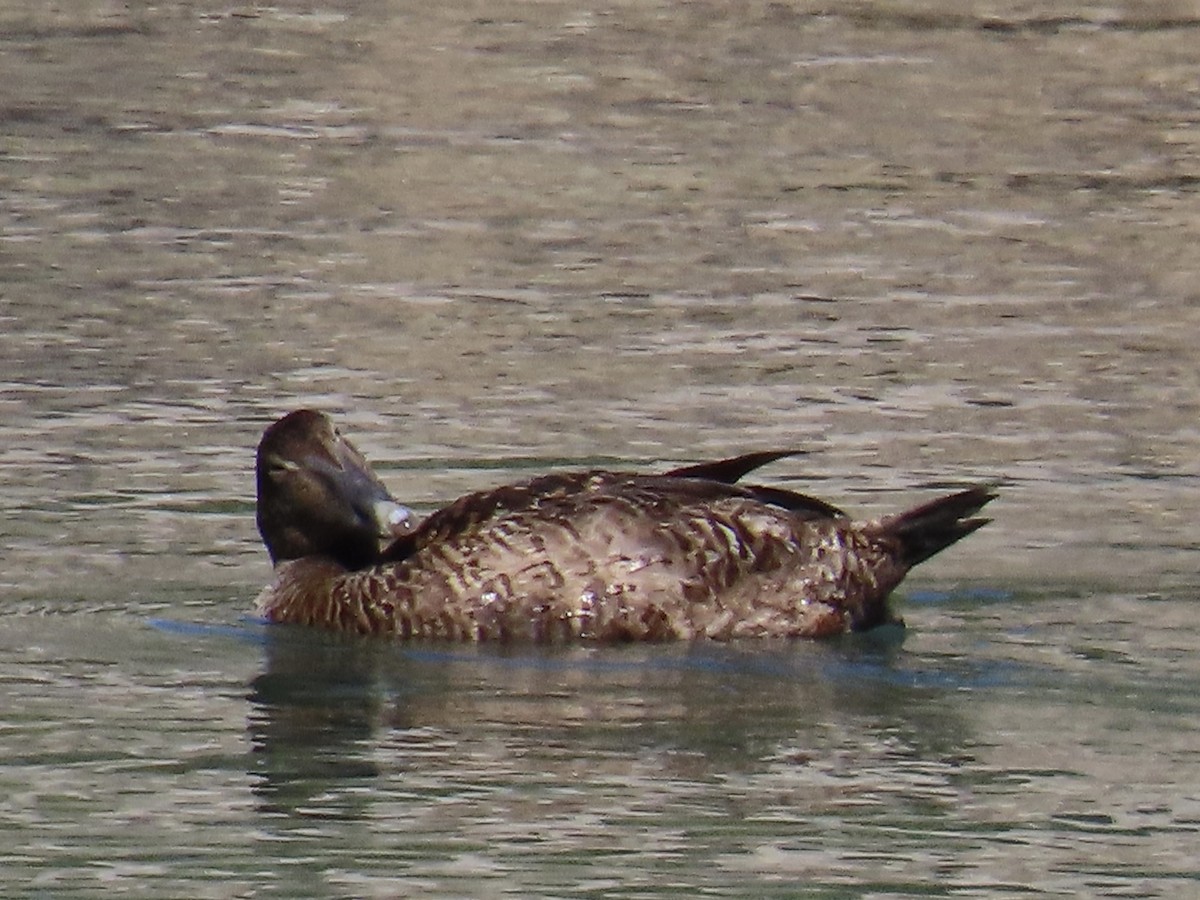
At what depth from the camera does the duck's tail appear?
10.9 metres

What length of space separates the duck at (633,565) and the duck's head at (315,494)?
180 millimetres

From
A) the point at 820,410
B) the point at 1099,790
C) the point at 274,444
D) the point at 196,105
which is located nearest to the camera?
the point at 1099,790

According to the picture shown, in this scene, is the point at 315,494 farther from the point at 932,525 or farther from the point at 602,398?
the point at 602,398

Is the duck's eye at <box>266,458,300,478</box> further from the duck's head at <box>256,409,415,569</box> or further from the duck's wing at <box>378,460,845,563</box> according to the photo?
the duck's wing at <box>378,460,845,563</box>

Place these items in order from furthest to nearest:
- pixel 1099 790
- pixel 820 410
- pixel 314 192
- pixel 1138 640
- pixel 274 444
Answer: pixel 314 192, pixel 820 410, pixel 274 444, pixel 1138 640, pixel 1099 790

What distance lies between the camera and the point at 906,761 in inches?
365

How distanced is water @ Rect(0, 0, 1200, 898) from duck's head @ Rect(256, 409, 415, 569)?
0.28 m

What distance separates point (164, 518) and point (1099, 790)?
413 centimetres

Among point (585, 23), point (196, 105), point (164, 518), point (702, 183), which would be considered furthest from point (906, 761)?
point (585, 23)

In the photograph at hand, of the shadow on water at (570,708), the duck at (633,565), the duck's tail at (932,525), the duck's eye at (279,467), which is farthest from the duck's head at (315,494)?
the duck's tail at (932,525)

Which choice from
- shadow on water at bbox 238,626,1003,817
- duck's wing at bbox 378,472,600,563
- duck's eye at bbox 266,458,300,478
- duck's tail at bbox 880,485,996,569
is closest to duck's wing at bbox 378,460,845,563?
duck's wing at bbox 378,472,600,563

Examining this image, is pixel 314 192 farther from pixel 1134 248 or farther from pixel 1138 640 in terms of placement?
pixel 1138 640

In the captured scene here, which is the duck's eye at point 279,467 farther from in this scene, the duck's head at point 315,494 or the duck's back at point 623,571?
the duck's back at point 623,571

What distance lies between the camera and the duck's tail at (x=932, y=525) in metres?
10.9
